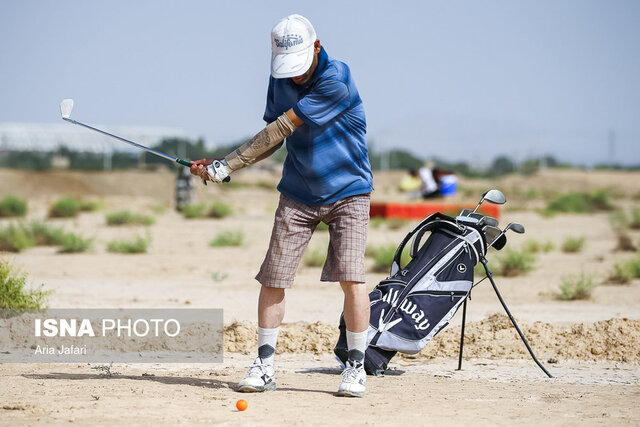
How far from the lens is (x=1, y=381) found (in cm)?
611

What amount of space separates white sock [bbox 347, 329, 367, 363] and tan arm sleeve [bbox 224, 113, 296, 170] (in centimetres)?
122

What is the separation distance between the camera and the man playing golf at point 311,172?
559cm

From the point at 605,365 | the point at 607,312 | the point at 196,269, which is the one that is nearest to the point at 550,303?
the point at 607,312

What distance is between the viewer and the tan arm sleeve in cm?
564

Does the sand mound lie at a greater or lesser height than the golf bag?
lesser

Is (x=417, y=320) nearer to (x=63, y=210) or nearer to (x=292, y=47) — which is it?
(x=292, y=47)

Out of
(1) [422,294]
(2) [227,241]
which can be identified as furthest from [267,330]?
(2) [227,241]

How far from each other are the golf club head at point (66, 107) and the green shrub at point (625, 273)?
8.55 m

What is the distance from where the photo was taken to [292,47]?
18.1 feet

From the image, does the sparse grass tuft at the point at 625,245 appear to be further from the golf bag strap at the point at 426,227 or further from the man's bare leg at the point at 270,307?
the man's bare leg at the point at 270,307

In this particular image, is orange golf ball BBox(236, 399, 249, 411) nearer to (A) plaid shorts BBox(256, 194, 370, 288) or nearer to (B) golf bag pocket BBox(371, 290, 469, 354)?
(A) plaid shorts BBox(256, 194, 370, 288)

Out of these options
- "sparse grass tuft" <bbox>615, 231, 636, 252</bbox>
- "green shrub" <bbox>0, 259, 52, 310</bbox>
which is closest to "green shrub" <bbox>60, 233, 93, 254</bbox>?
"green shrub" <bbox>0, 259, 52, 310</bbox>

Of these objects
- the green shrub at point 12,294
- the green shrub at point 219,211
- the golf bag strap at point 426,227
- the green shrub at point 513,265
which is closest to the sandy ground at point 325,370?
the green shrub at point 513,265

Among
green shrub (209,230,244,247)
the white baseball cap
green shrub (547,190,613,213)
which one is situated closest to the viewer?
the white baseball cap
